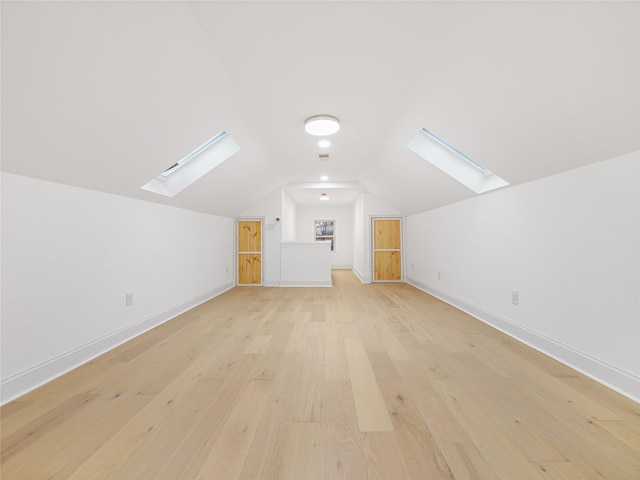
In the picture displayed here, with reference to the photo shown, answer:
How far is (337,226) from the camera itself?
9.14 metres

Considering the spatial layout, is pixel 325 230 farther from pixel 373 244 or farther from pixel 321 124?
pixel 321 124

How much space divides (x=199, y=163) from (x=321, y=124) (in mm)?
1684

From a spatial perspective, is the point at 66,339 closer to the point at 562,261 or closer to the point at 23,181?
the point at 23,181

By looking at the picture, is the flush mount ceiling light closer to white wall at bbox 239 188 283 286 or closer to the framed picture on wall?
white wall at bbox 239 188 283 286

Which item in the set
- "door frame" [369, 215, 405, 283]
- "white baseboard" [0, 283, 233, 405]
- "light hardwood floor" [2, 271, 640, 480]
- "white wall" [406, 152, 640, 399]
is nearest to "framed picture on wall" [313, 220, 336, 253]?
"door frame" [369, 215, 405, 283]

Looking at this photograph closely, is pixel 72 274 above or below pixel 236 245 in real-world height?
below

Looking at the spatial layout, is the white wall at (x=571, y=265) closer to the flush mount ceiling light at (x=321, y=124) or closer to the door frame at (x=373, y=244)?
the flush mount ceiling light at (x=321, y=124)

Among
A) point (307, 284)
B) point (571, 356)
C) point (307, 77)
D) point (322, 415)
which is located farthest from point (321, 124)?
point (307, 284)

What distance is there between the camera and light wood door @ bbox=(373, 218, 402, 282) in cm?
627

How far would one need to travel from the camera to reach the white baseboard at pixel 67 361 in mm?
1657

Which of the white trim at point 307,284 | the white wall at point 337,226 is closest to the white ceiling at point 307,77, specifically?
the white trim at point 307,284

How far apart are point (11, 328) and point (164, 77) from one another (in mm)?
1853

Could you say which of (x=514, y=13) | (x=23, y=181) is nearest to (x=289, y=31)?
(x=514, y=13)

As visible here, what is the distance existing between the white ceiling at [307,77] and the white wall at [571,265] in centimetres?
22
